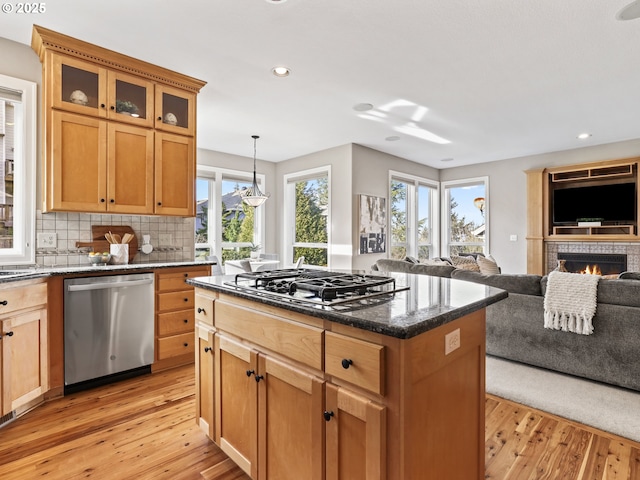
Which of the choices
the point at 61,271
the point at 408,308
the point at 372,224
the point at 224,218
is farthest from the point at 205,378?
the point at 224,218

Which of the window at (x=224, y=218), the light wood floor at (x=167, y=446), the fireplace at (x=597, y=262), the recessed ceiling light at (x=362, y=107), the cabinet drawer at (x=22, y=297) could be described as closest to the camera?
the light wood floor at (x=167, y=446)

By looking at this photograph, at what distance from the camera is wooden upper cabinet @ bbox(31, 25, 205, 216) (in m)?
2.59

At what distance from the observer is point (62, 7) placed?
2223 millimetres

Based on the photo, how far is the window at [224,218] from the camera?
18.9ft

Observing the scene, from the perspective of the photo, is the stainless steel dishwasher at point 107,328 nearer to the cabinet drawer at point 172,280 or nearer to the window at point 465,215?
the cabinet drawer at point 172,280

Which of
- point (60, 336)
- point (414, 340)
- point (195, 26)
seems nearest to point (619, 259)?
point (414, 340)

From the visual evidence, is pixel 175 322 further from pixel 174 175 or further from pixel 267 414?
pixel 267 414

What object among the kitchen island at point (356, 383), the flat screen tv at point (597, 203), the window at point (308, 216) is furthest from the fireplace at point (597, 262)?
the kitchen island at point (356, 383)

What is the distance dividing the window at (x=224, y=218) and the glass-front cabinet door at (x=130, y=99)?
2551 mm

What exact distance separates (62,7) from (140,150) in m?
1.06

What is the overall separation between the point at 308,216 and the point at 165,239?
299 cm

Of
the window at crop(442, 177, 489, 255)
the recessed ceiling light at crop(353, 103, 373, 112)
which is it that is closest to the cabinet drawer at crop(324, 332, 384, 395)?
the recessed ceiling light at crop(353, 103, 373, 112)

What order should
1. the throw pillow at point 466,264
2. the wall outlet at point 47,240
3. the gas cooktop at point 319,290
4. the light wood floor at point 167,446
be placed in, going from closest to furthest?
the gas cooktop at point 319,290 < the light wood floor at point 167,446 < the wall outlet at point 47,240 < the throw pillow at point 466,264

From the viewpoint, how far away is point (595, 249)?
5.47 meters
